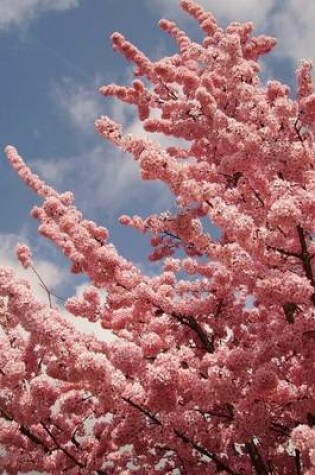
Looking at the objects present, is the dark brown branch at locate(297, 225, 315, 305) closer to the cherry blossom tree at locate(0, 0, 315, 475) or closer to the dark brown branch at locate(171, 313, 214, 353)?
the cherry blossom tree at locate(0, 0, 315, 475)

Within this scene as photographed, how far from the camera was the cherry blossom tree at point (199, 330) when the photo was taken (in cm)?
643

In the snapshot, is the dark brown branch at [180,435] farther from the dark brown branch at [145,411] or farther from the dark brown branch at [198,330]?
the dark brown branch at [198,330]

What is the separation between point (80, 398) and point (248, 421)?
2.99m

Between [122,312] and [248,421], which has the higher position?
[122,312]

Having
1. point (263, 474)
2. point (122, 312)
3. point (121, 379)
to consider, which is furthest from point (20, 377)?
point (263, 474)

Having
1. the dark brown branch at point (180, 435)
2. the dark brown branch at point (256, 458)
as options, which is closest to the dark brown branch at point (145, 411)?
the dark brown branch at point (180, 435)

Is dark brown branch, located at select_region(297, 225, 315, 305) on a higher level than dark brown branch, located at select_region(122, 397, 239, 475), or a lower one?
higher

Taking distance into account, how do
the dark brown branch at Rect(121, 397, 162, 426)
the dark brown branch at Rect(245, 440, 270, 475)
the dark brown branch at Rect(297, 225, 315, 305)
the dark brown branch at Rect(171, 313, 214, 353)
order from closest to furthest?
the dark brown branch at Rect(121, 397, 162, 426) → the dark brown branch at Rect(297, 225, 315, 305) → the dark brown branch at Rect(245, 440, 270, 475) → the dark brown branch at Rect(171, 313, 214, 353)

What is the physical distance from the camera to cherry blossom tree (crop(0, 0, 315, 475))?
21.1ft

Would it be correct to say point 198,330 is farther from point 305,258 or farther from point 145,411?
point 305,258

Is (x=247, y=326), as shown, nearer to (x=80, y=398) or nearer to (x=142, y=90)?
(x=80, y=398)

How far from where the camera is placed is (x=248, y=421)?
6785 millimetres

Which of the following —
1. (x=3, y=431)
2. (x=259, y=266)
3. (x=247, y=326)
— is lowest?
(x=3, y=431)

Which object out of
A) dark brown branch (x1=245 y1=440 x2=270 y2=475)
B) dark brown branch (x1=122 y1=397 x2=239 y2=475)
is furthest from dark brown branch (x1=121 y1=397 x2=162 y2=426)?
dark brown branch (x1=245 y1=440 x2=270 y2=475)
